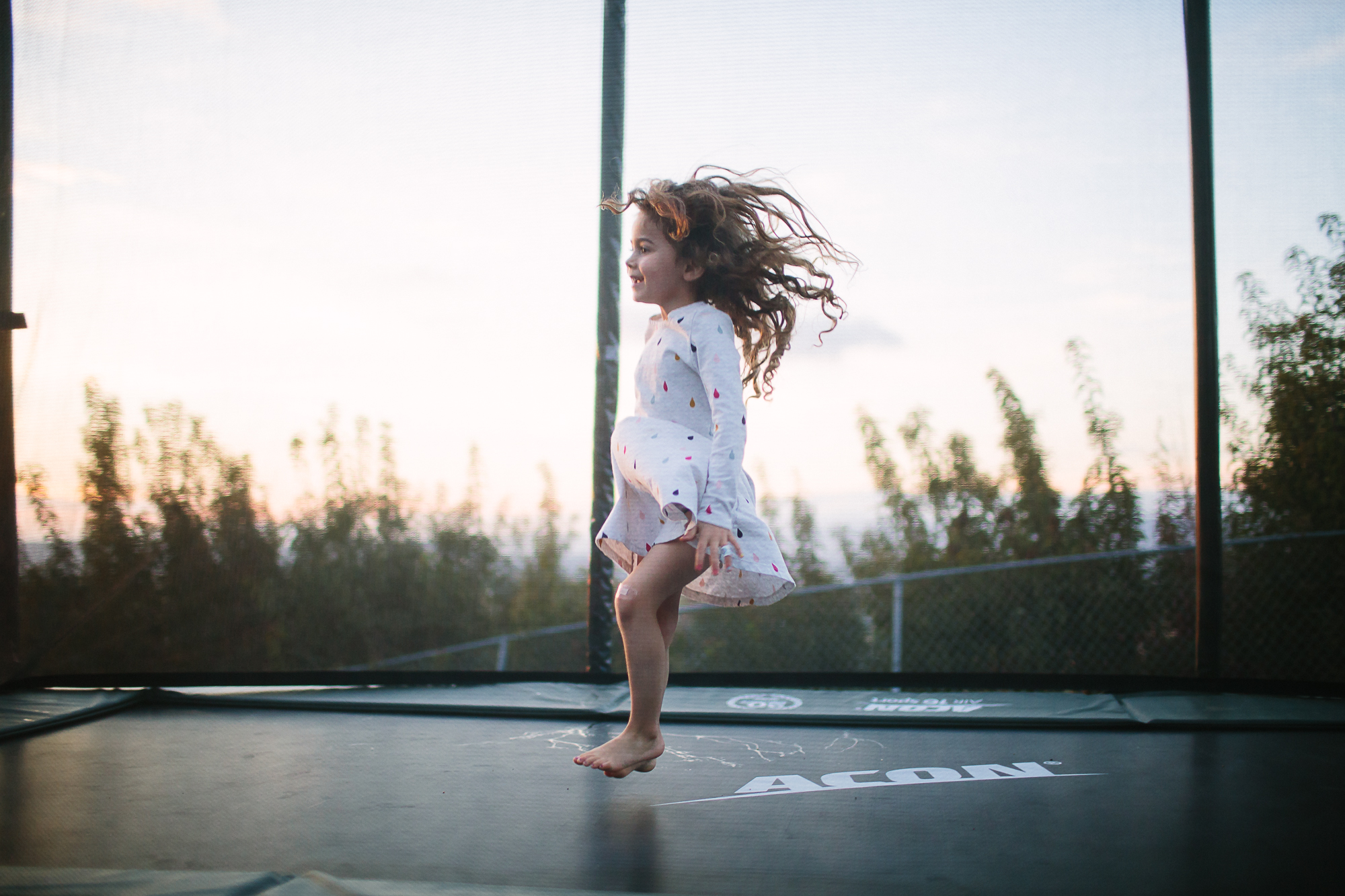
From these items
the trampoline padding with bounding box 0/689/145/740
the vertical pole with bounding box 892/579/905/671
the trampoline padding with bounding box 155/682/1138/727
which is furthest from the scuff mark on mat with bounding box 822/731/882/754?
the trampoline padding with bounding box 0/689/145/740

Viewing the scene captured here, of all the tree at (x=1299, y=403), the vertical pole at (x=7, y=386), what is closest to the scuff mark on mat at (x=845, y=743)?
the tree at (x=1299, y=403)

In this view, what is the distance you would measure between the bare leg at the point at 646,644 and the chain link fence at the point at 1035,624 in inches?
56.1

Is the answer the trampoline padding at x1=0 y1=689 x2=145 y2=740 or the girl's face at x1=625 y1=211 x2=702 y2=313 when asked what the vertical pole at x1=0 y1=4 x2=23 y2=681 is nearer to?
the trampoline padding at x1=0 y1=689 x2=145 y2=740

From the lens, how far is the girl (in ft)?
3.84

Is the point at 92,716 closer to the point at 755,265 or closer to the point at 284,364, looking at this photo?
the point at 284,364

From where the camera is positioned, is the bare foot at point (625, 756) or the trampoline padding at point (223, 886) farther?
the bare foot at point (625, 756)

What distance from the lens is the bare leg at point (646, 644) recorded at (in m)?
1.17

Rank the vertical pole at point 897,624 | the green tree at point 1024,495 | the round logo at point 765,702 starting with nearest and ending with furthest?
the round logo at point 765,702 → the green tree at point 1024,495 → the vertical pole at point 897,624

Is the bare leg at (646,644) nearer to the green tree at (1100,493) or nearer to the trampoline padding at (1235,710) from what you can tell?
the trampoline padding at (1235,710)

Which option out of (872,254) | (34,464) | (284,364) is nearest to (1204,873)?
(872,254)

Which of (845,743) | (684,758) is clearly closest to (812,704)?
(845,743)

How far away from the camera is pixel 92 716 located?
172 centimetres

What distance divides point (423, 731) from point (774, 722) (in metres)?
0.64

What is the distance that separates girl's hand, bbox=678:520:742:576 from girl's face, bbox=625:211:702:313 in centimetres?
37
